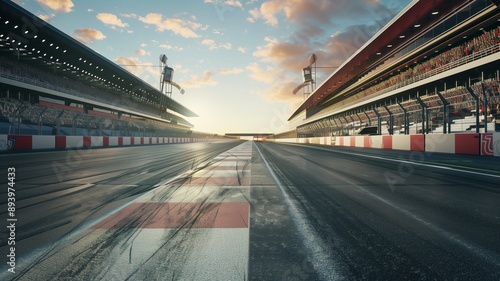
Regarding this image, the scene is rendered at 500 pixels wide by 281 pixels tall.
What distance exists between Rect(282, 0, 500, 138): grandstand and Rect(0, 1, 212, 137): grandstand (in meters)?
22.4

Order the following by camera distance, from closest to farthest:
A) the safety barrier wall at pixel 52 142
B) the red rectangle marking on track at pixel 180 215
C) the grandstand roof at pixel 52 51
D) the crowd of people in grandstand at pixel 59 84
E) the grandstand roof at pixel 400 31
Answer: the red rectangle marking on track at pixel 180 215 < the safety barrier wall at pixel 52 142 < the grandstand roof at pixel 400 31 < the grandstand roof at pixel 52 51 < the crowd of people in grandstand at pixel 59 84

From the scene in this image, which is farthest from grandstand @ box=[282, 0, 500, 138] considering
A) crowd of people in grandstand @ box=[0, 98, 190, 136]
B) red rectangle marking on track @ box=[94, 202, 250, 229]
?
crowd of people in grandstand @ box=[0, 98, 190, 136]

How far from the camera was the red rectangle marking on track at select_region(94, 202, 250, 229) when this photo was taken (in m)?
2.37

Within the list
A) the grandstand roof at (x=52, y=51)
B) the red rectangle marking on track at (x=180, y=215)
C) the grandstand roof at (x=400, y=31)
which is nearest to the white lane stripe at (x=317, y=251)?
the red rectangle marking on track at (x=180, y=215)

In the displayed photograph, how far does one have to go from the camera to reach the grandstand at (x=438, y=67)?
1300 cm

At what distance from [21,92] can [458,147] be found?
4253 cm

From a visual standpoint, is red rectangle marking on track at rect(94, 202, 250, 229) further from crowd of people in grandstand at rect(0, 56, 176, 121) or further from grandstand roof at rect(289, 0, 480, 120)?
crowd of people in grandstand at rect(0, 56, 176, 121)

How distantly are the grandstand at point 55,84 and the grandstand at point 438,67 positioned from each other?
2236 cm

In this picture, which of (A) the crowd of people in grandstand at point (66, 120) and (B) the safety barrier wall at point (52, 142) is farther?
(A) the crowd of people in grandstand at point (66, 120)

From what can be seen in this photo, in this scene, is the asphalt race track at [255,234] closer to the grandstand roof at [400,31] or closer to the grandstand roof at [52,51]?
the grandstand roof at [400,31]

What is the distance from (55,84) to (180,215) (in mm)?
41027

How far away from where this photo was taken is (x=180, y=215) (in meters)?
2.68

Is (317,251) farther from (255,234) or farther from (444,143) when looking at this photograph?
(444,143)

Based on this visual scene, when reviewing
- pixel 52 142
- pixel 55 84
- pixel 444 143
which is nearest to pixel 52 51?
pixel 55 84
